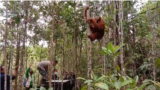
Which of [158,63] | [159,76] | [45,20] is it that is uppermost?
[45,20]

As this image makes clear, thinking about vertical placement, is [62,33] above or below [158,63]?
above

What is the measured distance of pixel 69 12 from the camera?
5.22 meters

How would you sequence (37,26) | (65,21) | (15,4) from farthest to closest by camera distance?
1. (37,26)
2. (65,21)
3. (15,4)

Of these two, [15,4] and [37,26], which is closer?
[15,4]

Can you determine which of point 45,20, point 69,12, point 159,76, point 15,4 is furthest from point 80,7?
point 159,76

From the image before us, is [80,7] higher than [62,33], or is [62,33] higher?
[80,7]

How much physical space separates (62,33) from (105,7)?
4.99ft

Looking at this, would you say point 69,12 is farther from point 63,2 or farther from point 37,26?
point 37,26

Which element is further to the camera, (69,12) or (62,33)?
(62,33)

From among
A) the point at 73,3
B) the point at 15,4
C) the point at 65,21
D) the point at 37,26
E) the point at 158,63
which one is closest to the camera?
the point at 158,63

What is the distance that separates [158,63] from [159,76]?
2.99 meters

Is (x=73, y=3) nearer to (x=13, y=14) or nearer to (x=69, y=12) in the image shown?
(x=69, y=12)

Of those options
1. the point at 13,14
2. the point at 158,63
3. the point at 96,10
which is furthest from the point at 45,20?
the point at 158,63

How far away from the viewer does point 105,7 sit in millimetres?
5020
